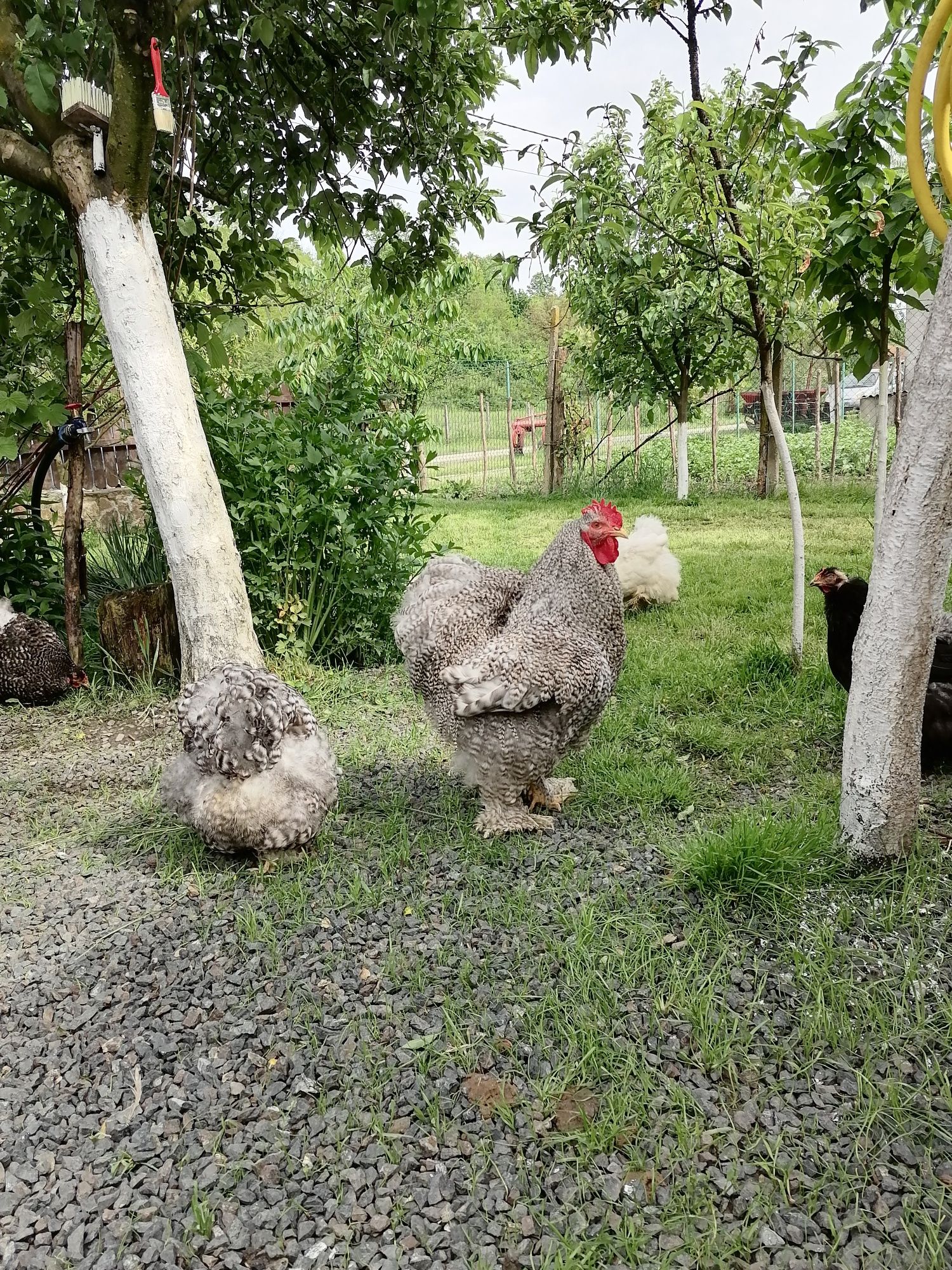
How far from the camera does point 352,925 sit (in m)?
2.69

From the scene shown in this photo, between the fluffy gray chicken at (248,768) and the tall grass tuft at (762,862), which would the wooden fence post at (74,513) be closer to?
the fluffy gray chicken at (248,768)

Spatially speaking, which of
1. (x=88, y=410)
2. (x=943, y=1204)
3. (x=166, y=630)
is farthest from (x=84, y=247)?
(x=943, y=1204)

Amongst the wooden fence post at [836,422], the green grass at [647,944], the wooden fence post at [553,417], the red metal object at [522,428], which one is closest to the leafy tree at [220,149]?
the green grass at [647,944]

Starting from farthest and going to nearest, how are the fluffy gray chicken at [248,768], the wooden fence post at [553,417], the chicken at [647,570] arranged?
the wooden fence post at [553,417]
the chicken at [647,570]
the fluffy gray chicken at [248,768]

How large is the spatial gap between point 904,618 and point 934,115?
5.02ft

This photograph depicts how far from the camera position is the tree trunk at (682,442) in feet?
39.0

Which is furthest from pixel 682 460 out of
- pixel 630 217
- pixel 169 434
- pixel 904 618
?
pixel 904 618

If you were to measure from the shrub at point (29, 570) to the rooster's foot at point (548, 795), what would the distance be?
4.13m

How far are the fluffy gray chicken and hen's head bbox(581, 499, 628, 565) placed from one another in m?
1.37

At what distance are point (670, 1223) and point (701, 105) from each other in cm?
396

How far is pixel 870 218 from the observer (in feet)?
11.4

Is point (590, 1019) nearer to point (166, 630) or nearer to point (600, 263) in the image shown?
point (600, 263)

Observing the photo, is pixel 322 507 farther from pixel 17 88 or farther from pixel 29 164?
pixel 17 88

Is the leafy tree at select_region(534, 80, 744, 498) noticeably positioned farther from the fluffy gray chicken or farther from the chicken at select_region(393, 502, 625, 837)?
the fluffy gray chicken
